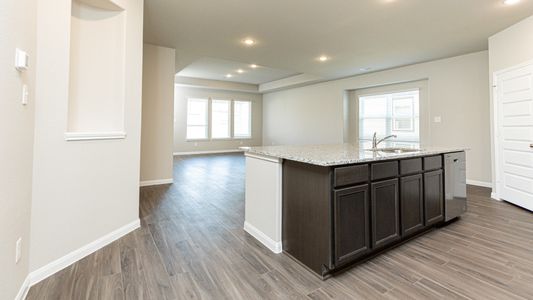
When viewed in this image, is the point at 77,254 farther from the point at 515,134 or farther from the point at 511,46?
the point at 511,46

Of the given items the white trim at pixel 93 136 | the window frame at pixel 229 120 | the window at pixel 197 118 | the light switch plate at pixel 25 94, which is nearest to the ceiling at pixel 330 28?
the white trim at pixel 93 136

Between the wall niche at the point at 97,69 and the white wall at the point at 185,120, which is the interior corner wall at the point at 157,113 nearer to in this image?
the wall niche at the point at 97,69

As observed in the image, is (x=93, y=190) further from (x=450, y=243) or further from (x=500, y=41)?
(x=500, y=41)

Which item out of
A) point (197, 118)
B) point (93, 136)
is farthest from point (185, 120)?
point (93, 136)

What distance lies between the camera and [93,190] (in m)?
2.17

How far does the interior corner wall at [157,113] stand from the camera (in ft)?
15.0

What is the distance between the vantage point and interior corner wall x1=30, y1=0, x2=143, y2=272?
176 cm

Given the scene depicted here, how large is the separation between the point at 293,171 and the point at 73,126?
2015 mm

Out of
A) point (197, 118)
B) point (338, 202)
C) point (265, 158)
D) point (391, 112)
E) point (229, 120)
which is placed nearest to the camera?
point (338, 202)

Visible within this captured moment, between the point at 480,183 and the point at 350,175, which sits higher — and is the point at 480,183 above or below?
below

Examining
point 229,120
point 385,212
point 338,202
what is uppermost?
point 229,120

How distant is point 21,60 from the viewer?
1.42 meters

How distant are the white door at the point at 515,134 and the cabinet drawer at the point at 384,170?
2.63 meters

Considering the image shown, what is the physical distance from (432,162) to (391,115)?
4456 mm
